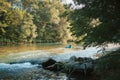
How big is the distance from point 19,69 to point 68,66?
423 centimetres

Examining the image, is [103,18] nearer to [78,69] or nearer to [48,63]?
[78,69]

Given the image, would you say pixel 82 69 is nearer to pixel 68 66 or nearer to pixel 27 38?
pixel 68 66

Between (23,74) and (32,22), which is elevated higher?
(32,22)

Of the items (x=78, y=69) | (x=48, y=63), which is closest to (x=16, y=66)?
(x=48, y=63)

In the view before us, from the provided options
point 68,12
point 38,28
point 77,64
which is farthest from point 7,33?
point 68,12

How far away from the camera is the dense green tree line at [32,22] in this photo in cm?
4428

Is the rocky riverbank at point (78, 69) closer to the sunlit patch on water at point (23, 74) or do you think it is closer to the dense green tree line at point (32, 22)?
the sunlit patch on water at point (23, 74)

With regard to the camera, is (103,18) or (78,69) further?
(78,69)

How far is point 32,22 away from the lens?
5000 centimetres

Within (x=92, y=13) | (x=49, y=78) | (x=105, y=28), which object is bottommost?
(x=49, y=78)

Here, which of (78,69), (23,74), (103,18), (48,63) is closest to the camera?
(103,18)

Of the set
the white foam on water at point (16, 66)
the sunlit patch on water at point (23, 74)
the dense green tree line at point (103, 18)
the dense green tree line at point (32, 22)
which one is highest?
the dense green tree line at point (32, 22)

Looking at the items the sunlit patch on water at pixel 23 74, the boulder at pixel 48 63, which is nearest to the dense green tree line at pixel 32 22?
the sunlit patch on water at pixel 23 74

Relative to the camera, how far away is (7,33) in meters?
44.5
